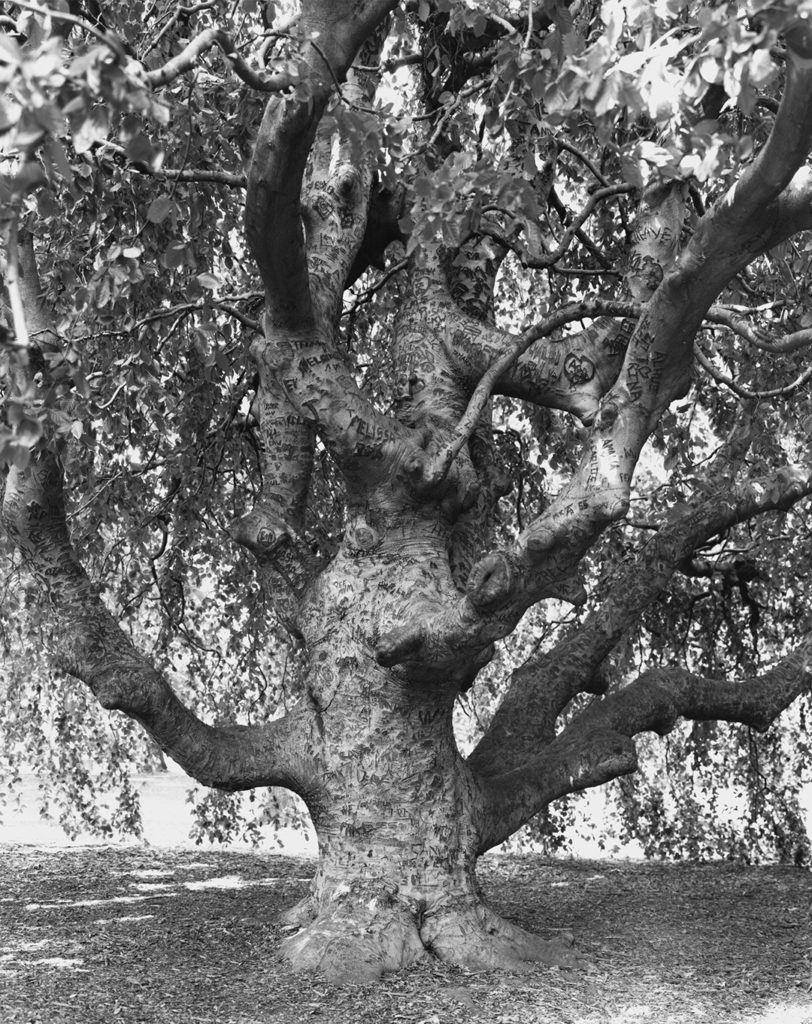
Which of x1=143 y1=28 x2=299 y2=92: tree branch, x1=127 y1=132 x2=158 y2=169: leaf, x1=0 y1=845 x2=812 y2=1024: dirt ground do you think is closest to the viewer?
x1=127 y1=132 x2=158 y2=169: leaf

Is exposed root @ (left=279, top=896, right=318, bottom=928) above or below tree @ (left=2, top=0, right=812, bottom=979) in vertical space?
below

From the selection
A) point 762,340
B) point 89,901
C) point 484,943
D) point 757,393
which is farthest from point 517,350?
point 89,901

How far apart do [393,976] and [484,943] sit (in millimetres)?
476

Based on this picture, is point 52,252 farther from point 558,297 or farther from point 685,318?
point 685,318

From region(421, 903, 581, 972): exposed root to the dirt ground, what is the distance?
0.08 metres

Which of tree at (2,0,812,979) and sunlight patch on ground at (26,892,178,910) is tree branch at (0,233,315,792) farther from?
sunlight patch on ground at (26,892,178,910)

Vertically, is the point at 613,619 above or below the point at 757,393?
below

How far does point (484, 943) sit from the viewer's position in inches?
190

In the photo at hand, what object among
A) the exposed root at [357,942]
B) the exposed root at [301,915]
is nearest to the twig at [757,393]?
the exposed root at [357,942]

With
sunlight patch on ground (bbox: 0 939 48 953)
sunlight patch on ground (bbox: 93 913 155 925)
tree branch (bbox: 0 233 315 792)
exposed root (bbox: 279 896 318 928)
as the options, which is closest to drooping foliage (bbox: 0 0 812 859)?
tree branch (bbox: 0 233 315 792)

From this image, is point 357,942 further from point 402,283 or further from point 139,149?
point 402,283

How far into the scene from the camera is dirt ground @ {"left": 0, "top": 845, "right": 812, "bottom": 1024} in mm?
4230

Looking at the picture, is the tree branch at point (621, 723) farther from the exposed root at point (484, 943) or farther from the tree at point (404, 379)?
the exposed root at point (484, 943)

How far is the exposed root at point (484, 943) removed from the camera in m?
4.75
